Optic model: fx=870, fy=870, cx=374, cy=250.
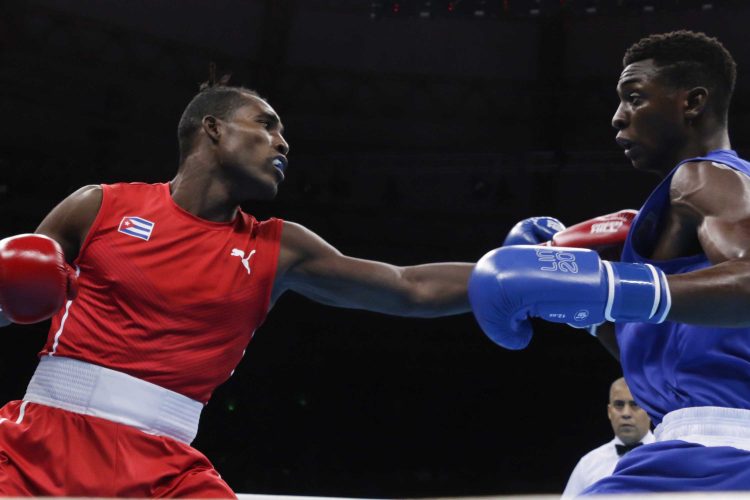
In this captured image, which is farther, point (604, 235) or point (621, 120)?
point (604, 235)

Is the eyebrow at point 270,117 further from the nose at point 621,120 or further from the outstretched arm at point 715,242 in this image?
the outstretched arm at point 715,242

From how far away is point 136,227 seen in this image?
284cm

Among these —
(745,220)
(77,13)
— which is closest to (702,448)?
(745,220)

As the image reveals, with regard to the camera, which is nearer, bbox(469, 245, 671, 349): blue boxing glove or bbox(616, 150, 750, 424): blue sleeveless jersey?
bbox(469, 245, 671, 349): blue boxing glove

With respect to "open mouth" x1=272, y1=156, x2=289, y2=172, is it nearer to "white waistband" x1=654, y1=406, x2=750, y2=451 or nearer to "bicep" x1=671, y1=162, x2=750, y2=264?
"bicep" x1=671, y1=162, x2=750, y2=264

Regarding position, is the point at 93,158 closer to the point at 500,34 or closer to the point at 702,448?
the point at 500,34

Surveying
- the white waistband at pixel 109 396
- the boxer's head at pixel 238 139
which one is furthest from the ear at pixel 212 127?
the white waistband at pixel 109 396

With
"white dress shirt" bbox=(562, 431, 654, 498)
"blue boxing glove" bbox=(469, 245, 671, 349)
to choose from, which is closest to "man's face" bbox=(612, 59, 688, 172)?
"blue boxing glove" bbox=(469, 245, 671, 349)

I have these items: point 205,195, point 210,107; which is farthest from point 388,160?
point 205,195

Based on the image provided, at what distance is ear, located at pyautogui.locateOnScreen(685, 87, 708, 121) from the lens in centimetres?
233

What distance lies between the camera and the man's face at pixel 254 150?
10.1 feet

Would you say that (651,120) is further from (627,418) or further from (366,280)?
(627,418)

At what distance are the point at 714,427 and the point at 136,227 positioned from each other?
1.83 metres

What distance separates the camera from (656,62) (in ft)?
7.86
